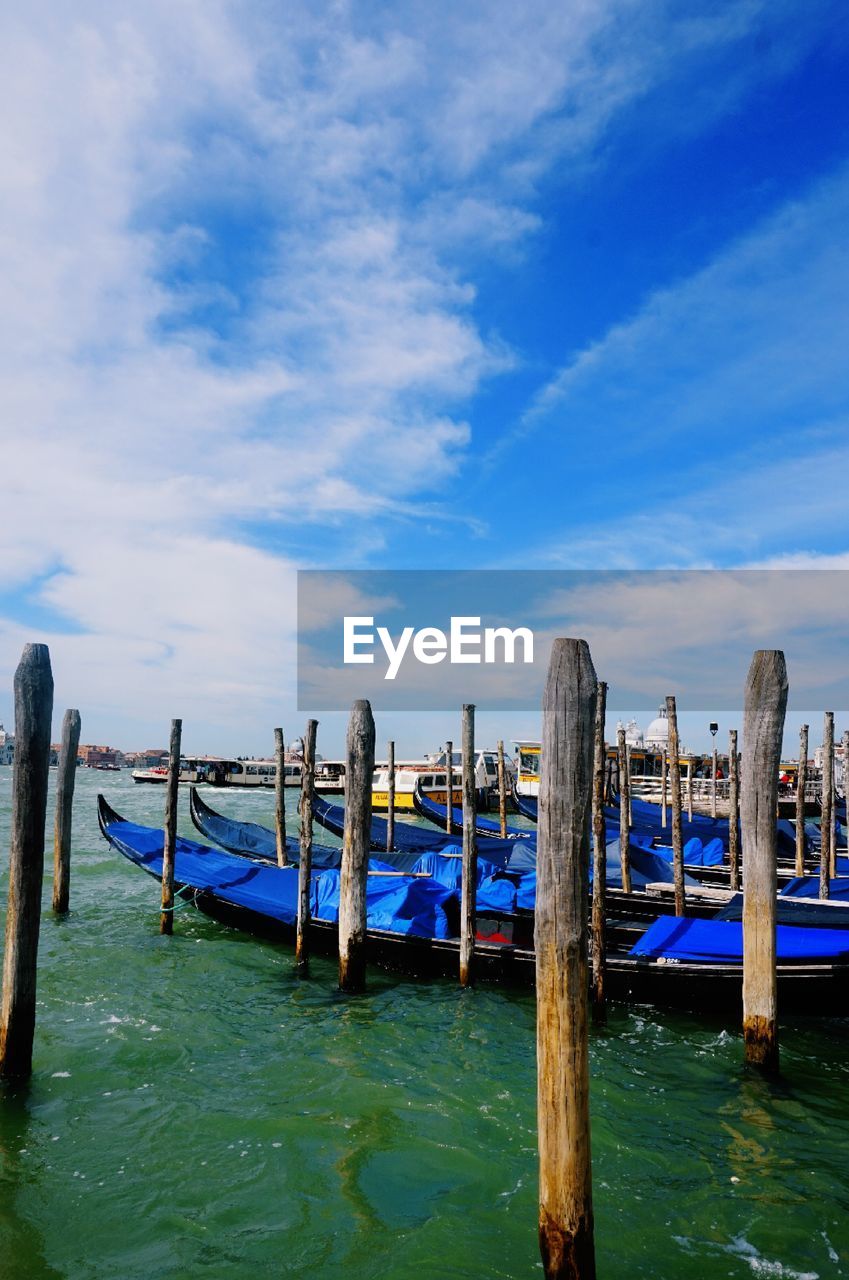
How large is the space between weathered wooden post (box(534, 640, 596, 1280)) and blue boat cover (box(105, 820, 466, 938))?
523cm

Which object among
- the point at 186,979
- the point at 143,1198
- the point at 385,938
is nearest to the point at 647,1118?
the point at 143,1198

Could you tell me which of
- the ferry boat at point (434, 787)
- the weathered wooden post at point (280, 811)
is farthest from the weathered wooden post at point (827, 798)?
the ferry boat at point (434, 787)

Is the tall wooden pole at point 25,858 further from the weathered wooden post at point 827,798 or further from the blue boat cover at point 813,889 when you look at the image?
the weathered wooden post at point 827,798

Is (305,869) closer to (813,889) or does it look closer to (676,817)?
(676,817)

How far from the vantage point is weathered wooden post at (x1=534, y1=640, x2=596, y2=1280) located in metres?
3.16

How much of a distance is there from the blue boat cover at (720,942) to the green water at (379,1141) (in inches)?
21.8

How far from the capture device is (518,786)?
34.9m

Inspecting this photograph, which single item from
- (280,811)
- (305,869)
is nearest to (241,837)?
(280,811)

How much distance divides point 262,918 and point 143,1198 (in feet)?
18.1

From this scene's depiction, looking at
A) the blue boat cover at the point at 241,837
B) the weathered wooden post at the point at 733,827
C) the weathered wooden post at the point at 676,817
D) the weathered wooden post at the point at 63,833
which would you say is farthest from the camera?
the blue boat cover at the point at 241,837

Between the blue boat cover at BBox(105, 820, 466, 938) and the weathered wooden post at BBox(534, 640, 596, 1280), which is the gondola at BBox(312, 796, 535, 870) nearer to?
the blue boat cover at BBox(105, 820, 466, 938)

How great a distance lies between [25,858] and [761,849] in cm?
494

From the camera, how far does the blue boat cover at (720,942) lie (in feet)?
22.8

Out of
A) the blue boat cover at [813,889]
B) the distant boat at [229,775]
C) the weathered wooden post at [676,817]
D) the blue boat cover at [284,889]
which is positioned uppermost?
the weathered wooden post at [676,817]
